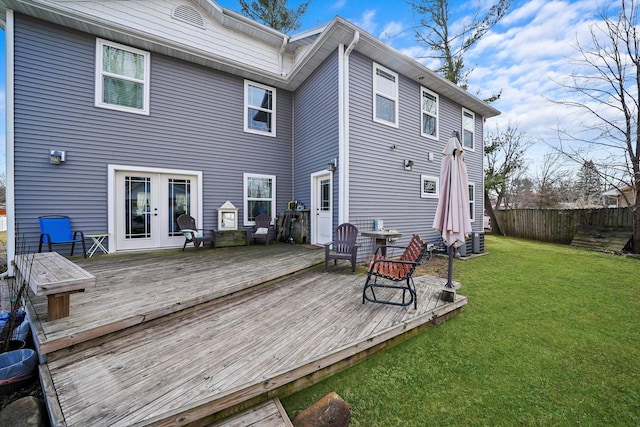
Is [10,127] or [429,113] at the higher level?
[429,113]

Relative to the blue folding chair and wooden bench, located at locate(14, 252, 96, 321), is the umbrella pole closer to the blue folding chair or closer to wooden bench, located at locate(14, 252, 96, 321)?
wooden bench, located at locate(14, 252, 96, 321)

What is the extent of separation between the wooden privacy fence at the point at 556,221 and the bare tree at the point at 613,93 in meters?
0.99

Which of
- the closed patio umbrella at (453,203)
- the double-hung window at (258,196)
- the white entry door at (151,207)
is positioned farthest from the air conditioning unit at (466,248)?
the white entry door at (151,207)

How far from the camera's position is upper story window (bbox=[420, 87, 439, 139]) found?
294 inches

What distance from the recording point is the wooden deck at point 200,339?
1606mm

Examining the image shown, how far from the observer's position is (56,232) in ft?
16.0

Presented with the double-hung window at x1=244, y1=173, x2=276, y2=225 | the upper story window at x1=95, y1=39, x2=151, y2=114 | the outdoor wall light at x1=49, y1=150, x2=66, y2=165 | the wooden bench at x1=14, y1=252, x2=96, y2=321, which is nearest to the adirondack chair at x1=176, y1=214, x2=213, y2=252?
the double-hung window at x1=244, y1=173, x2=276, y2=225

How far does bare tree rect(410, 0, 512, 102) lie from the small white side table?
13.6 metres

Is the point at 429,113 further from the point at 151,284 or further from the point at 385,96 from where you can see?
the point at 151,284

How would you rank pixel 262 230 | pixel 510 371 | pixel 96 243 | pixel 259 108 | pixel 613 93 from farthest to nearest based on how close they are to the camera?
1. pixel 613 93
2. pixel 259 108
3. pixel 262 230
4. pixel 96 243
5. pixel 510 371

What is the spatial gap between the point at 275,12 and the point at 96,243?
1075cm

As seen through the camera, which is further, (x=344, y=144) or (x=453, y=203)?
(x=344, y=144)

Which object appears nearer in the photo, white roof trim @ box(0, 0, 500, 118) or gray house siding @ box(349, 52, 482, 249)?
white roof trim @ box(0, 0, 500, 118)

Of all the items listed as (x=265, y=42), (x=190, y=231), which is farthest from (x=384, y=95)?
(x=190, y=231)
